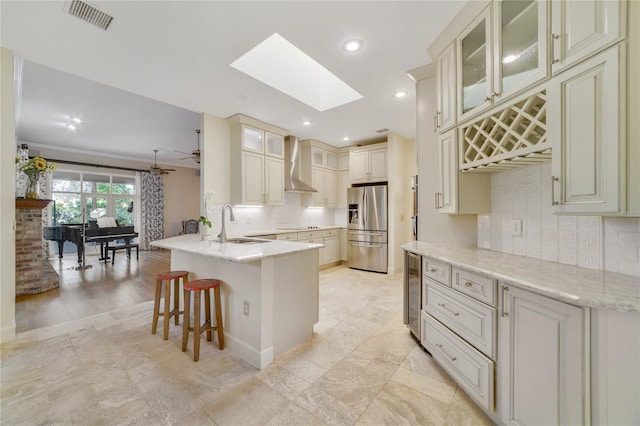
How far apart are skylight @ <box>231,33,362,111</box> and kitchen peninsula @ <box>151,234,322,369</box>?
2.02m

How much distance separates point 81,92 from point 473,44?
4925 millimetres

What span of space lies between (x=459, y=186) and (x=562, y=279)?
1072 mm

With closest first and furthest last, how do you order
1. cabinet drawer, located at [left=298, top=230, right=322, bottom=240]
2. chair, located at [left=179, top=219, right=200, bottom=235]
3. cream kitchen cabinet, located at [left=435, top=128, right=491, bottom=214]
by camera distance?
1. cream kitchen cabinet, located at [left=435, top=128, right=491, bottom=214]
2. cabinet drawer, located at [left=298, top=230, right=322, bottom=240]
3. chair, located at [left=179, top=219, right=200, bottom=235]

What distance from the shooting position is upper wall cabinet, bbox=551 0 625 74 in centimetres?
110

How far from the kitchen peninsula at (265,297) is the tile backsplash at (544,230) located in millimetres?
1608

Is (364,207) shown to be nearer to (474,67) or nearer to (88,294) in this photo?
(474,67)

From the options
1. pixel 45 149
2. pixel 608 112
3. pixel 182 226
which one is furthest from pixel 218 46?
pixel 182 226

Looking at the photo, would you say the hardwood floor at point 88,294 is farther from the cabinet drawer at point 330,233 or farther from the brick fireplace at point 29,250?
the cabinet drawer at point 330,233

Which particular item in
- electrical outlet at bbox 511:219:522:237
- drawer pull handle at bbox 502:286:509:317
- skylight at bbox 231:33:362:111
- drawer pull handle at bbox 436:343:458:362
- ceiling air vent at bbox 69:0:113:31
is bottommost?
drawer pull handle at bbox 436:343:458:362

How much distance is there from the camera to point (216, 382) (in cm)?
188

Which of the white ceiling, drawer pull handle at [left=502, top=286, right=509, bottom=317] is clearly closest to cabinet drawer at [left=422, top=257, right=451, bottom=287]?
drawer pull handle at [left=502, top=286, right=509, bottom=317]

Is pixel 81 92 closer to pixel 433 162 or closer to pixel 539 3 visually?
pixel 433 162

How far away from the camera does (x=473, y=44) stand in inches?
77.0

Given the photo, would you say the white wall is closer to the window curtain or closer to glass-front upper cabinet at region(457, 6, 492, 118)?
glass-front upper cabinet at region(457, 6, 492, 118)
